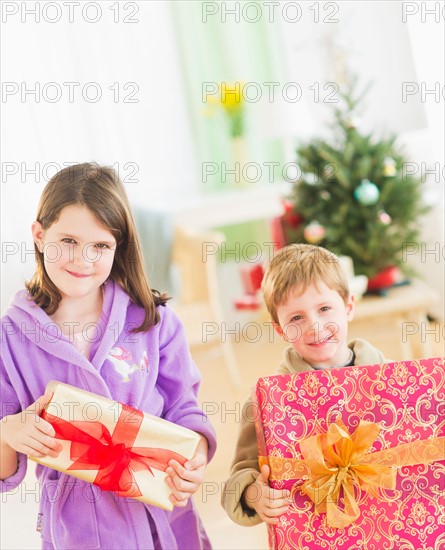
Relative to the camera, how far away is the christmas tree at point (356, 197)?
332cm

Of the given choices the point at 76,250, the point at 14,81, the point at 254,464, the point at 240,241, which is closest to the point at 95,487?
the point at 254,464

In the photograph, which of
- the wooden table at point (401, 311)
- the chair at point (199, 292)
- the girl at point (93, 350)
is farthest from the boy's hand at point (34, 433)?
the chair at point (199, 292)

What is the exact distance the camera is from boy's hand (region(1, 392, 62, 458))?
1255 millimetres

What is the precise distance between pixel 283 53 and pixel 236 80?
0.34m

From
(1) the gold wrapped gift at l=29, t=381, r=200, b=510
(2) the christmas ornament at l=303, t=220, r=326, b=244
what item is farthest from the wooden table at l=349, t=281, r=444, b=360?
(1) the gold wrapped gift at l=29, t=381, r=200, b=510

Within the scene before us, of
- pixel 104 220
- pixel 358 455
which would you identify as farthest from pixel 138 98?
pixel 358 455

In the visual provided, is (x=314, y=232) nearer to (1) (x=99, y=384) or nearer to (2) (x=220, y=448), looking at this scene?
(2) (x=220, y=448)

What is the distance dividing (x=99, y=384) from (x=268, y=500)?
362mm

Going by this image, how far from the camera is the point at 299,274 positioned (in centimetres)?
139

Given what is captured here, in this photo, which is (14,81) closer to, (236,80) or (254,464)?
(236,80)

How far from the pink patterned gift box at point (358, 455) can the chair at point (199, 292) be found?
2.24 m

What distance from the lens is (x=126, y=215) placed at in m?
1.38

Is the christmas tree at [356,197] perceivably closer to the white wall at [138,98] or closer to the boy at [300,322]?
the white wall at [138,98]

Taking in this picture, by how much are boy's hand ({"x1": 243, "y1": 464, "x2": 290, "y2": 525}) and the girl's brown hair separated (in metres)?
0.35
